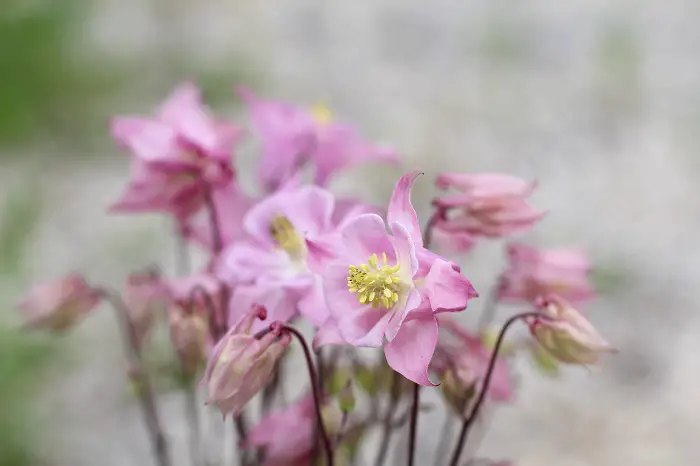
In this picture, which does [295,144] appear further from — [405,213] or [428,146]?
[428,146]

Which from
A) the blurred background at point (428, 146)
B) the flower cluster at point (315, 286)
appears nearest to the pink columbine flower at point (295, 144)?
the flower cluster at point (315, 286)

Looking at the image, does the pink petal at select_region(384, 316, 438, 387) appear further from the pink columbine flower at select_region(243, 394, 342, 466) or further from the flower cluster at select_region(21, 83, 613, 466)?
the pink columbine flower at select_region(243, 394, 342, 466)

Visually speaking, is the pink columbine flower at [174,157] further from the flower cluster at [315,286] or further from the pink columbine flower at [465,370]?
the pink columbine flower at [465,370]

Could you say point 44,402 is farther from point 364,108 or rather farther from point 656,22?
point 656,22

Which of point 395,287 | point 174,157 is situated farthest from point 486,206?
point 174,157

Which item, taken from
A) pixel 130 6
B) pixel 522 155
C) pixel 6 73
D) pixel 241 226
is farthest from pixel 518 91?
pixel 241 226
